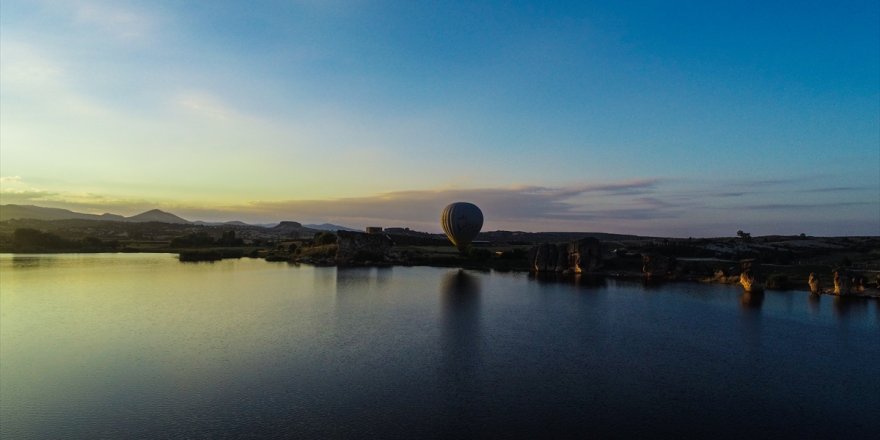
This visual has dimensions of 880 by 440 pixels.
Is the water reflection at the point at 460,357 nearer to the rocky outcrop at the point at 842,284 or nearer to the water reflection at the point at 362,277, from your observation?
the water reflection at the point at 362,277

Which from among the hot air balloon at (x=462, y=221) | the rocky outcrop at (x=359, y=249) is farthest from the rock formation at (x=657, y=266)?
the rocky outcrop at (x=359, y=249)

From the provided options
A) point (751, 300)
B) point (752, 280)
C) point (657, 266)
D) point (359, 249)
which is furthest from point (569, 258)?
point (359, 249)

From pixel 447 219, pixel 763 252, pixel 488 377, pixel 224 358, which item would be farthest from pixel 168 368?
pixel 763 252

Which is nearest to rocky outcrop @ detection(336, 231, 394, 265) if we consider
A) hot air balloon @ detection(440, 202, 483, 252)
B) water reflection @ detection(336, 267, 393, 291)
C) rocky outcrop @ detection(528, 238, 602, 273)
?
water reflection @ detection(336, 267, 393, 291)

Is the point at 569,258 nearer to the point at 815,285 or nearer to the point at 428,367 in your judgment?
the point at 815,285

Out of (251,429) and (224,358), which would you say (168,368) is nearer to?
(224,358)

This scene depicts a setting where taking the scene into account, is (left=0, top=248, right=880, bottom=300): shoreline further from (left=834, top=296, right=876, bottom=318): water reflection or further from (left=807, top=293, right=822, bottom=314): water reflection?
(left=834, top=296, right=876, bottom=318): water reflection
